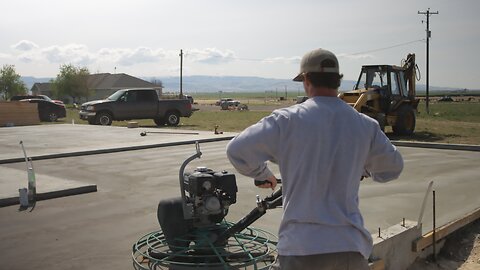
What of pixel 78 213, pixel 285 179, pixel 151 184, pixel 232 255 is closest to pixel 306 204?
pixel 285 179

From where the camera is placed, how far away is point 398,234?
17.3 ft

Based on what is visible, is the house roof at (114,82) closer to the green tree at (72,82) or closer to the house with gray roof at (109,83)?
the house with gray roof at (109,83)

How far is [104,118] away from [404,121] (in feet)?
49.2

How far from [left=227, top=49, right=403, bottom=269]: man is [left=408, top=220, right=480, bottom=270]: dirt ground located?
3.51 m

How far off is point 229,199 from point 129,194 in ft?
14.8

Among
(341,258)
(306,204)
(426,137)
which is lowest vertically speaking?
(426,137)

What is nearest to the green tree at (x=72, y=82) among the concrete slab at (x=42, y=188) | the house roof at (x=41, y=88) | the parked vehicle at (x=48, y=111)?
the house roof at (x=41, y=88)

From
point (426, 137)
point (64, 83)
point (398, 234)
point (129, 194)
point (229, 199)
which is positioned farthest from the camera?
point (64, 83)

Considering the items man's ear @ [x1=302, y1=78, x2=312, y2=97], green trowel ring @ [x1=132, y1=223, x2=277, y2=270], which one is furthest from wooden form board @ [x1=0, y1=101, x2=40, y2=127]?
man's ear @ [x1=302, y1=78, x2=312, y2=97]

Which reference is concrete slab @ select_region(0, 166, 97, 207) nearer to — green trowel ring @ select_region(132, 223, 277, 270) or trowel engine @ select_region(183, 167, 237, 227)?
green trowel ring @ select_region(132, 223, 277, 270)

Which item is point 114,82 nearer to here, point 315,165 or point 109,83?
point 109,83

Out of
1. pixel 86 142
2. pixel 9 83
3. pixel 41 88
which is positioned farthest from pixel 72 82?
pixel 86 142

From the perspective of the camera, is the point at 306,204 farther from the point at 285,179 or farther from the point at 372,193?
the point at 372,193

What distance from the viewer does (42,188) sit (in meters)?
8.37
